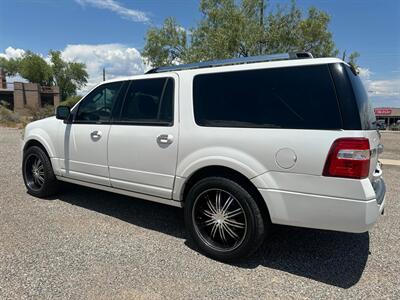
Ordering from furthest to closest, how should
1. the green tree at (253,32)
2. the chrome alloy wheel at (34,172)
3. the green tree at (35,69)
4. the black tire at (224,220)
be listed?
1. the green tree at (35,69)
2. the green tree at (253,32)
3. the chrome alloy wheel at (34,172)
4. the black tire at (224,220)

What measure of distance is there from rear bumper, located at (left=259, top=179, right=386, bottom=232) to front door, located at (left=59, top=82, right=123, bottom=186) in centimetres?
227

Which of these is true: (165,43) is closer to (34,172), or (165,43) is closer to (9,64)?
(34,172)

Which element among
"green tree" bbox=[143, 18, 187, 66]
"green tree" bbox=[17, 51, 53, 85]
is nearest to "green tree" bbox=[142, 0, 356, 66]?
"green tree" bbox=[143, 18, 187, 66]

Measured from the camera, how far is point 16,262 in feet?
10.6

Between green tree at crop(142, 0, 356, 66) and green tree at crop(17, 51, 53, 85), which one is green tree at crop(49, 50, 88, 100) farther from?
green tree at crop(142, 0, 356, 66)

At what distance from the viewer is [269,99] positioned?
3.11 meters

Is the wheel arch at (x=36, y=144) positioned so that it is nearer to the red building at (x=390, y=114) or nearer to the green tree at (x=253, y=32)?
the green tree at (x=253, y=32)

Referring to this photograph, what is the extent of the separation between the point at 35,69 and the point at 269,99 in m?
80.1

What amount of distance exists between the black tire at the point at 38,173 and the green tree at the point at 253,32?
11.9 metres

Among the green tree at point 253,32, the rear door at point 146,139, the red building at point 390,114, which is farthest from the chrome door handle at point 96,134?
the red building at point 390,114

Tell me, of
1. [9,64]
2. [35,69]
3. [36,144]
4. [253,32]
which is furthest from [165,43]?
[9,64]

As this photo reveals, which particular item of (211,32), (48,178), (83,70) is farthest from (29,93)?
(48,178)

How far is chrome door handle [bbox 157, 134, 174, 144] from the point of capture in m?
3.66

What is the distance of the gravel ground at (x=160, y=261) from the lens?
9.38 ft
